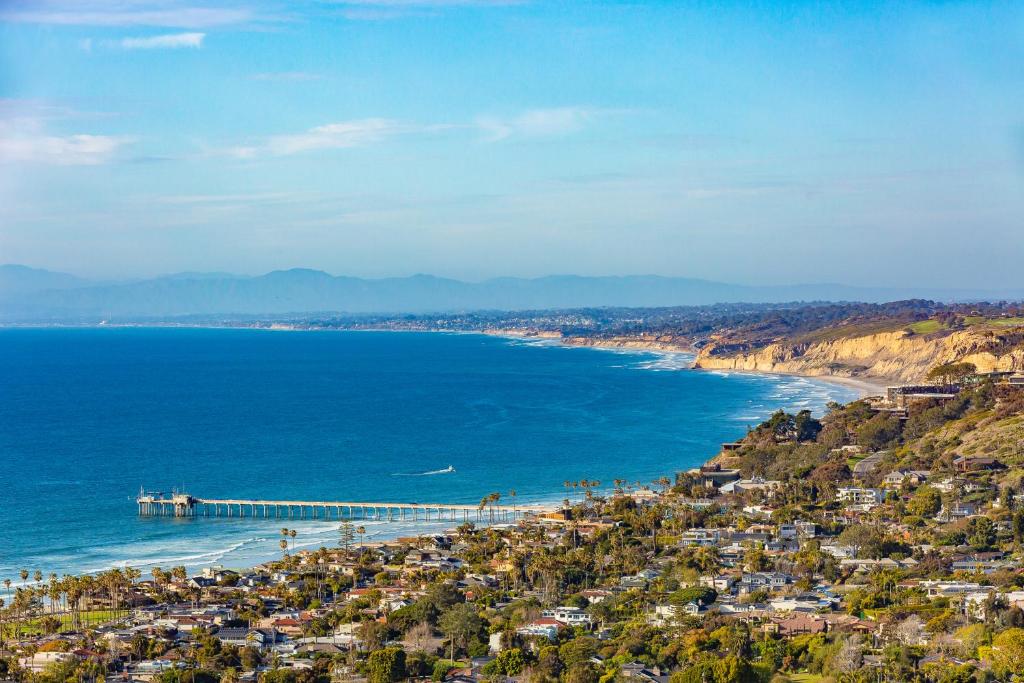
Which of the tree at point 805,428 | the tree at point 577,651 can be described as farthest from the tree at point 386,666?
the tree at point 805,428

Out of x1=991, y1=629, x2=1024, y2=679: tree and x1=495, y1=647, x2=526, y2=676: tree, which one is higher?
x1=991, y1=629, x2=1024, y2=679: tree

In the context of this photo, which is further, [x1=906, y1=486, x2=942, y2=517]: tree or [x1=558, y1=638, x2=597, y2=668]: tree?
[x1=906, y1=486, x2=942, y2=517]: tree

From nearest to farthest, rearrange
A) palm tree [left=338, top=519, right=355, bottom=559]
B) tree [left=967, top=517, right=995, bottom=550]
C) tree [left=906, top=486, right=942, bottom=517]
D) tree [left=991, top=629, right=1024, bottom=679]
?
tree [left=991, top=629, right=1024, bottom=679], tree [left=967, top=517, right=995, bottom=550], tree [left=906, top=486, right=942, bottom=517], palm tree [left=338, top=519, right=355, bottom=559]

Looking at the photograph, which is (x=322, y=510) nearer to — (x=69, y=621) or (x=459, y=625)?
(x=69, y=621)

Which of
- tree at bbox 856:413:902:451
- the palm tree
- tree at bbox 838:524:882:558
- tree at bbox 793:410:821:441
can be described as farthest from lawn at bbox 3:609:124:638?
tree at bbox 793:410:821:441

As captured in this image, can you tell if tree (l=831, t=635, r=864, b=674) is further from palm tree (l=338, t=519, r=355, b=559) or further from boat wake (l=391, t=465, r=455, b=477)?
boat wake (l=391, t=465, r=455, b=477)

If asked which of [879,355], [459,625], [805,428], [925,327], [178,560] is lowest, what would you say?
[178,560]

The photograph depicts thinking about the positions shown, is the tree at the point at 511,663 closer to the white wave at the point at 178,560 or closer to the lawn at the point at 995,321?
the white wave at the point at 178,560

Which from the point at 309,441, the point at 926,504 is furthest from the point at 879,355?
the point at 926,504
